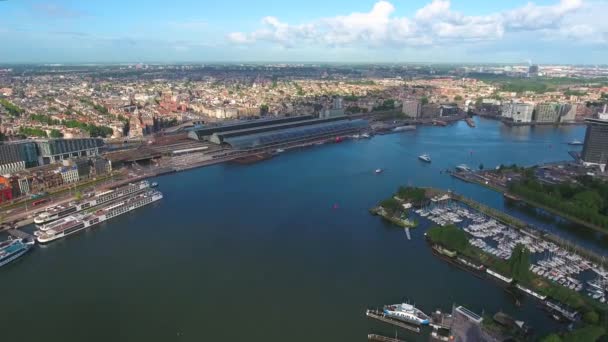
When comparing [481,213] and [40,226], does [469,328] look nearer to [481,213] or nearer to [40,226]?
[481,213]

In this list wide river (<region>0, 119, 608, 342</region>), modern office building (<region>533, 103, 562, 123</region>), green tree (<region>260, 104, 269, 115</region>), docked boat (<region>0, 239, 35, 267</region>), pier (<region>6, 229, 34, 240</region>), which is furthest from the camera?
green tree (<region>260, 104, 269, 115</region>)

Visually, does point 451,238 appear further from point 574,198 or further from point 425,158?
point 425,158

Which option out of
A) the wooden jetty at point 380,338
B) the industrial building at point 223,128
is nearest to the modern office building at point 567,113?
the industrial building at point 223,128

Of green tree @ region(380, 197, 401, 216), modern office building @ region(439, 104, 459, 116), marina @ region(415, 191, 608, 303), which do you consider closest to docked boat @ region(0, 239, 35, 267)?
green tree @ region(380, 197, 401, 216)

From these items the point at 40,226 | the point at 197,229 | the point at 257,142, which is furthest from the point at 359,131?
the point at 40,226

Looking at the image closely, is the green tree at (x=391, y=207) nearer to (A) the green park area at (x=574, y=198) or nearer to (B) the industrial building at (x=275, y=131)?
(A) the green park area at (x=574, y=198)

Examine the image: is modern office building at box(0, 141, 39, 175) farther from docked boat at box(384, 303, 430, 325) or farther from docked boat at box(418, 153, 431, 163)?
docked boat at box(418, 153, 431, 163)
